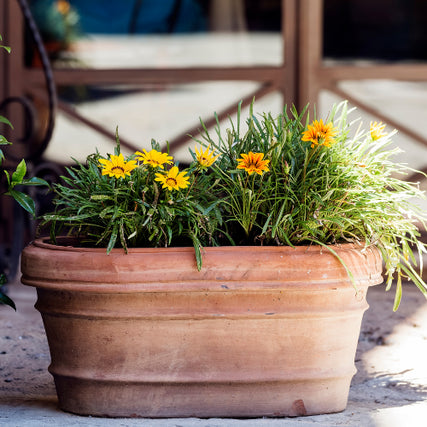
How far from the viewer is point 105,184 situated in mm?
1896

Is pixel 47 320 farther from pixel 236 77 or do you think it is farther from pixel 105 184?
pixel 236 77

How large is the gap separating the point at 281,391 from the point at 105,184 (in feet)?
2.30

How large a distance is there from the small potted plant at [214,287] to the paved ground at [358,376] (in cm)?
6

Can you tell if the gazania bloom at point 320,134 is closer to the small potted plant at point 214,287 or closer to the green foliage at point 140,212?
the small potted plant at point 214,287

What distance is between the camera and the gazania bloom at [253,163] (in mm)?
1821

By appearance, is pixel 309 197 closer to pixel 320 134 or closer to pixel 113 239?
pixel 320 134

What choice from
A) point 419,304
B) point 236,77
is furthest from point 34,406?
point 236,77

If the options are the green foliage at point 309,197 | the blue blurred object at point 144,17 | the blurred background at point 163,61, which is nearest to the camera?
the green foliage at point 309,197

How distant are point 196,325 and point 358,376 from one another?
2.82 ft

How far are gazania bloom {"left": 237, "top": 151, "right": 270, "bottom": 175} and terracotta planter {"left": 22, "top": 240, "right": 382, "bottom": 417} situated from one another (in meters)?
0.20

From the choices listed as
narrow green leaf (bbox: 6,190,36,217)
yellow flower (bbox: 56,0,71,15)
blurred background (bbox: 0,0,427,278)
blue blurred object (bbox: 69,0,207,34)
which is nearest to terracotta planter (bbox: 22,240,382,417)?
narrow green leaf (bbox: 6,190,36,217)

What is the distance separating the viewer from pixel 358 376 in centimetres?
241

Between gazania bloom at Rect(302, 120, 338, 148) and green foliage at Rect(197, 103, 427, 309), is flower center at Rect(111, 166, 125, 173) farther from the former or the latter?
gazania bloom at Rect(302, 120, 338, 148)

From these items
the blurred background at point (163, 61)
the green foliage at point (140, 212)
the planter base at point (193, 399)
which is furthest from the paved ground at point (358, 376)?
the blurred background at point (163, 61)
